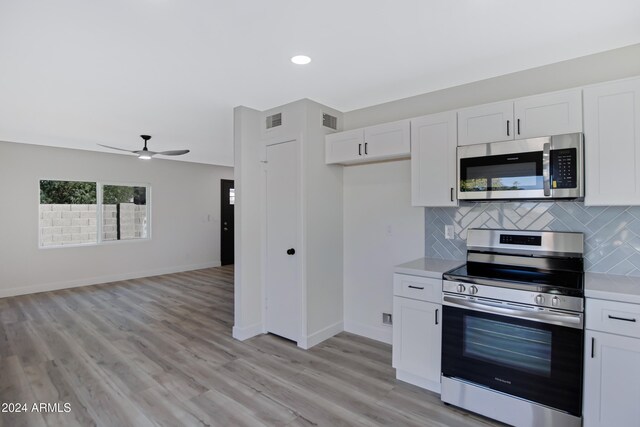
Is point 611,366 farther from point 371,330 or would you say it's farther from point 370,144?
point 370,144

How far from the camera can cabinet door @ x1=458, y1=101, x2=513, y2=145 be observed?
2.49 m

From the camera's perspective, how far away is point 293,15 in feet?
6.46

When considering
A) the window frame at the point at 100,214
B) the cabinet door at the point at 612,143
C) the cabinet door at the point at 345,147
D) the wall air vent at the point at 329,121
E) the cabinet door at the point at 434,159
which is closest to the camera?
the cabinet door at the point at 612,143

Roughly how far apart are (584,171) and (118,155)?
7358 mm

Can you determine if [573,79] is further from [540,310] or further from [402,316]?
[402,316]

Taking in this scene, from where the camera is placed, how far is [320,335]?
3.56 m

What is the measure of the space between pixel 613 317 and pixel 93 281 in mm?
7549

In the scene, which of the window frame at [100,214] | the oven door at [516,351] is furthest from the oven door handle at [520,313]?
the window frame at [100,214]

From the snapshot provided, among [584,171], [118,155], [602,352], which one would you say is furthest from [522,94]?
[118,155]

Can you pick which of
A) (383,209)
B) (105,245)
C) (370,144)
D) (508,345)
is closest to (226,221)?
(105,245)

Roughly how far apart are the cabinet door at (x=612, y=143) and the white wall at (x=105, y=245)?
23.9ft

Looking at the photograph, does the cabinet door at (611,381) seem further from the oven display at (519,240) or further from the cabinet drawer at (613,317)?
the oven display at (519,240)

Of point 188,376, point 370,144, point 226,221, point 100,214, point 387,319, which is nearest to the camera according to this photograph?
point 188,376

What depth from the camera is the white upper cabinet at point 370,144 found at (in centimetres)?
302
